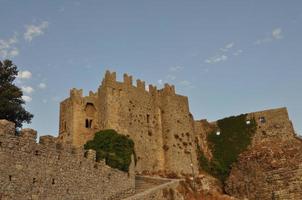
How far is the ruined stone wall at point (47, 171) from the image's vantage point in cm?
1784

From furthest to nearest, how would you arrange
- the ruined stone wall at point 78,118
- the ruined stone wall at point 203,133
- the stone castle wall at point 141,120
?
the ruined stone wall at point 203,133, the stone castle wall at point 141,120, the ruined stone wall at point 78,118

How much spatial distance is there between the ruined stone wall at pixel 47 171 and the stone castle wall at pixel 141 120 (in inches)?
535

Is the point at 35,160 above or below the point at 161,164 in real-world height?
below

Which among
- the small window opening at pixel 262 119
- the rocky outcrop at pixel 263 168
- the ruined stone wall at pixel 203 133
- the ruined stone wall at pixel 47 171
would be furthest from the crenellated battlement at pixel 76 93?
the small window opening at pixel 262 119

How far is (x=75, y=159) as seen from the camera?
22.2 m

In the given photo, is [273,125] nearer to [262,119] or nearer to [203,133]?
[262,119]

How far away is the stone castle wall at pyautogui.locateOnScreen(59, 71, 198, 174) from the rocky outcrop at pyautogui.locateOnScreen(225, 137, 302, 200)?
4980 millimetres

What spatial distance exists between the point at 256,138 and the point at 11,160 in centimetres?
3464

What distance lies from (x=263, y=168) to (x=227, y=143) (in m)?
5.87

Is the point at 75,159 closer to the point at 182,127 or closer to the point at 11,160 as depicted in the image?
the point at 11,160

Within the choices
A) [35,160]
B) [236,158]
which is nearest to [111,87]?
[236,158]

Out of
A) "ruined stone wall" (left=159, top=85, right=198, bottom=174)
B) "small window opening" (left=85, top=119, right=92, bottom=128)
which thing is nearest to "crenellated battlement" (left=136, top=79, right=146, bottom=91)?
"ruined stone wall" (left=159, top=85, right=198, bottom=174)

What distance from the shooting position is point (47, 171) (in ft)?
65.2

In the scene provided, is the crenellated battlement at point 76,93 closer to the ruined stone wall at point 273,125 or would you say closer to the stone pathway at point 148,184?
the stone pathway at point 148,184
